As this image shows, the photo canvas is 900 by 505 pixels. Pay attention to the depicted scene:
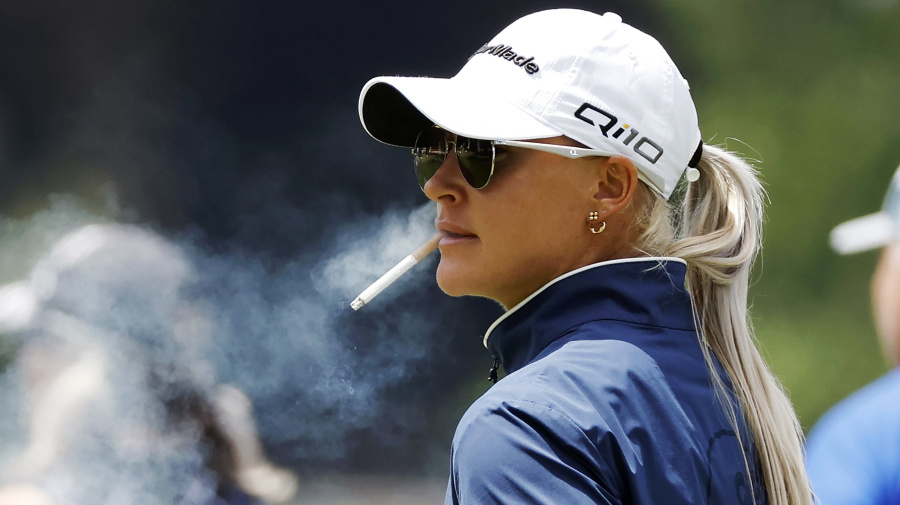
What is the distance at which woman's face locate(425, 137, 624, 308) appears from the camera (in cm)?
109

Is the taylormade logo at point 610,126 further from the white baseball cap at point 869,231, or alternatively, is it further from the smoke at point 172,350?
the white baseball cap at point 869,231

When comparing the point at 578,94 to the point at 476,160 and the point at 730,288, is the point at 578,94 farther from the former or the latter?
the point at 730,288

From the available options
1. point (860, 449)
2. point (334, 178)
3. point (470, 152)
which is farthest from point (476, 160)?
point (860, 449)

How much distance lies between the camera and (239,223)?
2176mm

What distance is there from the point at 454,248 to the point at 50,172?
1384mm

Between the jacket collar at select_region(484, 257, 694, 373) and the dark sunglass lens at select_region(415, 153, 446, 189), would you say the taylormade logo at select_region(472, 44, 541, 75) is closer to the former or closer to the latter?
the dark sunglass lens at select_region(415, 153, 446, 189)

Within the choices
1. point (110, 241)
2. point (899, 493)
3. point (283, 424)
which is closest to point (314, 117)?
point (110, 241)

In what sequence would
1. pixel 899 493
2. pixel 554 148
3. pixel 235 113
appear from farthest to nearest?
1. pixel 235 113
2. pixel 899 493
3. pixel 554 148

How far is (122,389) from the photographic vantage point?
7.04 ft

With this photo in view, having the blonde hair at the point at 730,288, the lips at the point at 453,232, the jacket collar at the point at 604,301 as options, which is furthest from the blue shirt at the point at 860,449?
the lips at the point at 453,232

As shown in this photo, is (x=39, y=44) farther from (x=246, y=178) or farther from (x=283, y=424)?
(x=283, y=424)

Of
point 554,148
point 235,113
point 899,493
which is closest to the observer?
point 554,148

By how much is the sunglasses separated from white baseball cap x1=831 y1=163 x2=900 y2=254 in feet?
5.20

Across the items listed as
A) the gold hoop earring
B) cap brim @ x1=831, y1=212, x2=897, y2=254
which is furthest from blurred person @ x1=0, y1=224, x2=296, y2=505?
cap brim @ x1=831, y1=212, x2=897, y2=254
